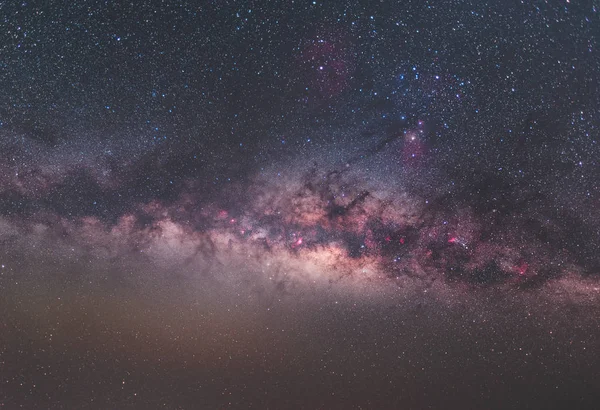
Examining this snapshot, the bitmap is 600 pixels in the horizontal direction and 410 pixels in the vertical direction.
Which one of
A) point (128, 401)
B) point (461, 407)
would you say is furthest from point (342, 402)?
point (128, 401)

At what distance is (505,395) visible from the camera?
8508mm

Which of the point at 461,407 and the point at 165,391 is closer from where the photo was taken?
the point at 165,391

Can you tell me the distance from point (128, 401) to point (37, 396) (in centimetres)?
187

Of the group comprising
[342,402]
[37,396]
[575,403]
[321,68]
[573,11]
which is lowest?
[575,403]

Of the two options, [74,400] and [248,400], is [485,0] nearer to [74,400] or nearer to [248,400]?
[248,400]

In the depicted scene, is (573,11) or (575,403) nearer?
(573,11)

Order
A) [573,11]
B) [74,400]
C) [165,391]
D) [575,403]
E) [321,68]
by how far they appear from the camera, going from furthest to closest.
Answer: [575,403] → [165,391] → [74,400] → [321,68] → [573,11]

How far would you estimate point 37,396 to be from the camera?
711 centimetres

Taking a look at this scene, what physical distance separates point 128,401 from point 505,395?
31.6 ft

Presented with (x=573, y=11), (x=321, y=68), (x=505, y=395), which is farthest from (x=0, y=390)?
(x=505, y=395)

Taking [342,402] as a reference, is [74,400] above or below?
above

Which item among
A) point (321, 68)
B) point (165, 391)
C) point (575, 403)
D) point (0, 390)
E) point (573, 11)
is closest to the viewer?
point (573, 11)

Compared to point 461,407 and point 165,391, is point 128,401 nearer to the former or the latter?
point 165,391

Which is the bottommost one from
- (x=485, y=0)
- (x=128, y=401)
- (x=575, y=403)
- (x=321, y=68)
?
(x=575, y=403)
